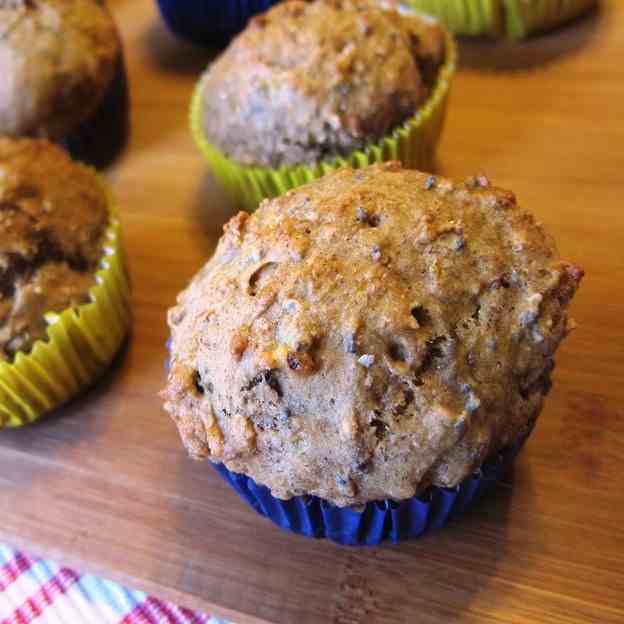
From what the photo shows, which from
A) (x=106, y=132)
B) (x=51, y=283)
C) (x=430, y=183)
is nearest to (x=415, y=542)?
(x=430, y=183)

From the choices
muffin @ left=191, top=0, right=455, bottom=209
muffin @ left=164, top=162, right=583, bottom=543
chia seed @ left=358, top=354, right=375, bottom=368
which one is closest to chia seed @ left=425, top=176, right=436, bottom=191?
muffin @ left=164, top=162, right=583, bottom=543

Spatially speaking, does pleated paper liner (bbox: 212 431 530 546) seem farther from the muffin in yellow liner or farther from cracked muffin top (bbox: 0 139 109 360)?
the muffin in yellow liner

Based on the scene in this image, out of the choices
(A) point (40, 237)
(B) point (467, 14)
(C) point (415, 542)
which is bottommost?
(C) point (415, 542)

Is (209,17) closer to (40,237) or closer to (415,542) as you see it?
(40,237)

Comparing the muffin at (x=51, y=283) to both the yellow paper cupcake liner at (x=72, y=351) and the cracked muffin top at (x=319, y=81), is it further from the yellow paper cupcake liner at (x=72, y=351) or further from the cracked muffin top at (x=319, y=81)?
the cracked muffin top at (x=319, y=81)

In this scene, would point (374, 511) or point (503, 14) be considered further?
point (503, 14)

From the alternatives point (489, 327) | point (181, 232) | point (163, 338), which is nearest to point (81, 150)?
point (181, 232)

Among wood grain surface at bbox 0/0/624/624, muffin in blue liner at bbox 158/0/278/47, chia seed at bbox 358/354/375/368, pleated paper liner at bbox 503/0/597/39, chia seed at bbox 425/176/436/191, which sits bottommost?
wood grain surface at bbox 0/0/624/624

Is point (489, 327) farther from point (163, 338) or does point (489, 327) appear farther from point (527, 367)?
point (163, 338)
